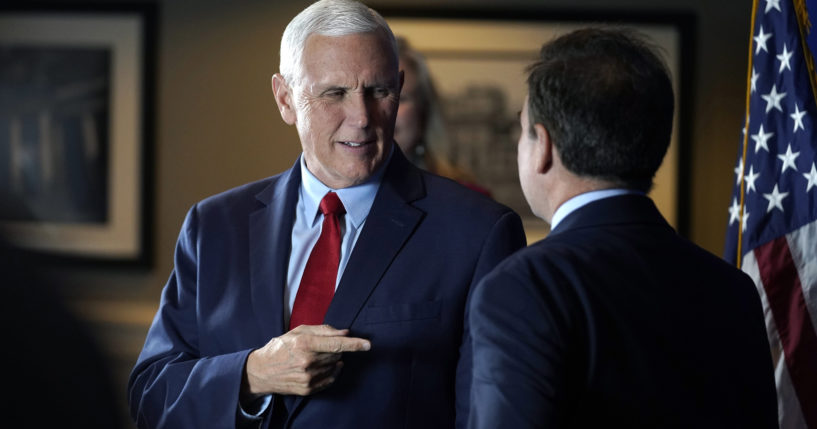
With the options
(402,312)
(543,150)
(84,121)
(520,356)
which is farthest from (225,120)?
(520,356)

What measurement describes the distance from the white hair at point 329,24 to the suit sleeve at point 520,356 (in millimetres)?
717

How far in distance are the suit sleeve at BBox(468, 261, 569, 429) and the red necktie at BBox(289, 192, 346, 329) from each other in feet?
1.73

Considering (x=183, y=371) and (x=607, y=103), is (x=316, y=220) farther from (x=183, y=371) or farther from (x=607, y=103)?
(x=607, y=103)

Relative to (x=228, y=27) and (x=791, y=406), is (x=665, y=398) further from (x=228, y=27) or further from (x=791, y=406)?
(x=228, y=27)

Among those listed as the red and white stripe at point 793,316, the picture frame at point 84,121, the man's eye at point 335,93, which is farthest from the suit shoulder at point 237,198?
the picture frame at point 84,121

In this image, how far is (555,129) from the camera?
1.39 m

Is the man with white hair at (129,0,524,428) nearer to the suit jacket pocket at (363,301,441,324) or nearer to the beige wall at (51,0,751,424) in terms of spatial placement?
the suit jacket pocket at (363,301,441,324)

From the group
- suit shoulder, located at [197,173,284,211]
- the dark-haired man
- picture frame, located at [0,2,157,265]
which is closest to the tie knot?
suit shoulder, located at [197,173,284,211]

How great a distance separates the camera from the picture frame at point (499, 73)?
13.6ft

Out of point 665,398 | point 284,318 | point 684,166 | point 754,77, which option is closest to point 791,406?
point 754,77

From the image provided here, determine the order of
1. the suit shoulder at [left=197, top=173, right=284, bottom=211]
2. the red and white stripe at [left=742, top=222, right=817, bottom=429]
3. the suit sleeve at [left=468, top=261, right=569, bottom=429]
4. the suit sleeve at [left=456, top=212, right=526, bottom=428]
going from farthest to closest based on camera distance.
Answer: the red and white stripe at [left=742, top=222, right=817, bottom=429] → the suit shoulder at [left=197, top=173, right=284, bottom=211] → the suit sleeve at [left=456, top=212, right=526, bottom=428] → the suit sleeve at [left=468, top=261, right=569, bottom=429]

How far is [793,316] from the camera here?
7.40 ft

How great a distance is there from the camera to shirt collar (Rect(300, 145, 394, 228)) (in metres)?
1.83

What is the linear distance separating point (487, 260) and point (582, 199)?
0.36 metres
